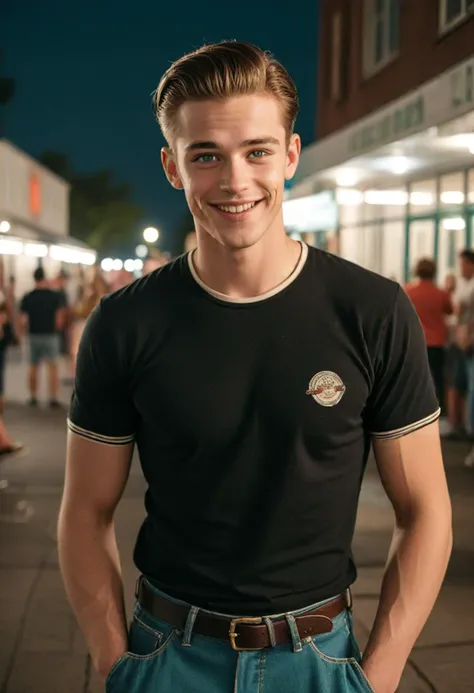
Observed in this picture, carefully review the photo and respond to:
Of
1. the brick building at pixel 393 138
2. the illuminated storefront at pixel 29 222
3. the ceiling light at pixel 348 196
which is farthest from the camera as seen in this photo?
the illuminated storefront at pixel 29 222

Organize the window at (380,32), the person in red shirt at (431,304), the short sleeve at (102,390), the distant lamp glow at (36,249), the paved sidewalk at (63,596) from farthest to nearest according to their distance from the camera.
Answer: the distant lamp glow at (36,249) < the window at (380,32) < the person in red shirt at (431,304) < the paved sidewalk at (63,596) < the short sleeve at (102,390)

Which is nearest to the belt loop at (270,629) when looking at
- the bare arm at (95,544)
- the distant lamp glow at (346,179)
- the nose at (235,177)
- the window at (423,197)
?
the bare arm at (95,544)

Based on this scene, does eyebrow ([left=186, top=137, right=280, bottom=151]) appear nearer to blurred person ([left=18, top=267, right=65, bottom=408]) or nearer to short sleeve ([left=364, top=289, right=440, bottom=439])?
short sleeve ([left=364, top=289, right=440, bottom=439])

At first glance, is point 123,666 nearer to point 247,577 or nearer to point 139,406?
point 247,577

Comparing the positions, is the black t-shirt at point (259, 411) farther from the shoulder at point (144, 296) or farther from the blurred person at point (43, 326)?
the blurred person at point (43, 326)

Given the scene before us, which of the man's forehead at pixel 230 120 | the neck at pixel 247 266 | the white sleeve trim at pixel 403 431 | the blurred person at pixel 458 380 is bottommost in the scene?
the blurred person at pixel 458 380

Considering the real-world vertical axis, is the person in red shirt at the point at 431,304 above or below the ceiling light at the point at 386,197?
below

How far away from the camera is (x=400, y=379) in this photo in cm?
221

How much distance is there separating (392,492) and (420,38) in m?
16.8

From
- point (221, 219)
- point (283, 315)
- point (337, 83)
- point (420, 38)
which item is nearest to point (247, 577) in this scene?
point (283, 315)

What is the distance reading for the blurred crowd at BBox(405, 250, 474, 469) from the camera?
11070 mm

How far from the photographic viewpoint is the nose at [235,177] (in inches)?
86.9

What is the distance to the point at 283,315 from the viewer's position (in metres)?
2.21

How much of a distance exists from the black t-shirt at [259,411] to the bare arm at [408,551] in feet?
0.18
